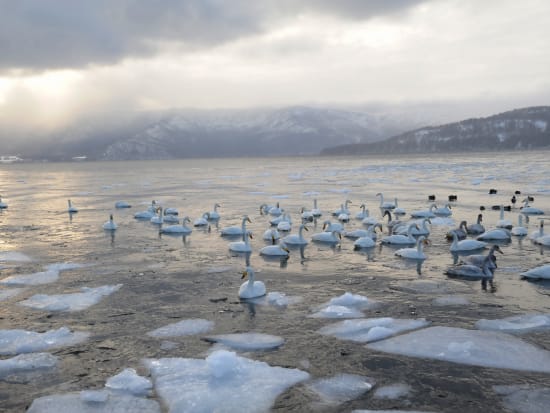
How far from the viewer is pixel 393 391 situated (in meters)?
9.34

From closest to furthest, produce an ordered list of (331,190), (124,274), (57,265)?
1. (124,274)
2. (57,265)
3. (331,190)

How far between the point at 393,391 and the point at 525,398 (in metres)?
2.09

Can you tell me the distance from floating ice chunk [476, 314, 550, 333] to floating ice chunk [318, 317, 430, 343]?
1.29 m

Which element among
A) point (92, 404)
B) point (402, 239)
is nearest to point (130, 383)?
point (92, 404)

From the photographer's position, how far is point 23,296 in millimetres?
15180

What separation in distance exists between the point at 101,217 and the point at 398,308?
23946 mm

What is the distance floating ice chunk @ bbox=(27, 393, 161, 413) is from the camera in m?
8.87

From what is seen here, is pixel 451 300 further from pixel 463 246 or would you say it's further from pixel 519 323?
pixel 463 246

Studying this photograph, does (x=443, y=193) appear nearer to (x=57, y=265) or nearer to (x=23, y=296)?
(x=57, y=265)

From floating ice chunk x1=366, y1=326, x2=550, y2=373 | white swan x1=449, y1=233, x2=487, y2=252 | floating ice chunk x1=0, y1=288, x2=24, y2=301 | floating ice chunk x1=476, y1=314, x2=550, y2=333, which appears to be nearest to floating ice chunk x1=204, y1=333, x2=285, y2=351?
floating ice chunk x1=366, y1=326, x2=550, y2=373

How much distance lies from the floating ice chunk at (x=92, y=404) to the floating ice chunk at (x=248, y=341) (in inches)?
101

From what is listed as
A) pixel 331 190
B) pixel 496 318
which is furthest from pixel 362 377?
pixel 331 190

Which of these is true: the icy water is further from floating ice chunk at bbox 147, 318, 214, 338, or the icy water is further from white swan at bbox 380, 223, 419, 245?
white swan at bbox 380, 223, 419, 245

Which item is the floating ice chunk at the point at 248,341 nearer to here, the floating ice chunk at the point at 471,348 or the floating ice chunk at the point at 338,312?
the floating ice chunk at the point at 338,312
